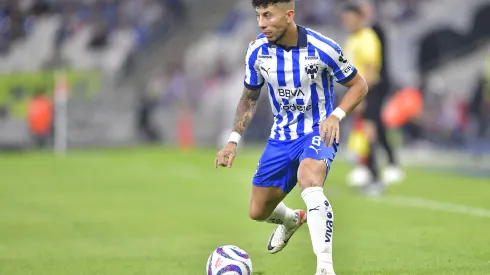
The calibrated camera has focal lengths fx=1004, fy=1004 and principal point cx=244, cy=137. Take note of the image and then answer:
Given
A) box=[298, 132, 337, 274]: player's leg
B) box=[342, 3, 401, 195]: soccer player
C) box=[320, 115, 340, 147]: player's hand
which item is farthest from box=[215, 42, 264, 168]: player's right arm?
box=[342, 3, 401, 195]: soccer player

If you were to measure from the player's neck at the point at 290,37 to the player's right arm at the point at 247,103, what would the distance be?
0.69 feet

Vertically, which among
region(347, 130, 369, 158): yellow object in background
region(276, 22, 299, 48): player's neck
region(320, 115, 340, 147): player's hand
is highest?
region(276, 22, 299, 48): player's neck

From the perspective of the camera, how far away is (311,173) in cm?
624

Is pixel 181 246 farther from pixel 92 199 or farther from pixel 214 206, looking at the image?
pixel 92 199

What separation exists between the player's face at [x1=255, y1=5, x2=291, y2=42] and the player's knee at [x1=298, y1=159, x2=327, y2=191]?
848 mm

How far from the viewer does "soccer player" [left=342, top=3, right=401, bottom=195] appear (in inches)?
491

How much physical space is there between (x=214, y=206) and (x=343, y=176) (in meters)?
4.54

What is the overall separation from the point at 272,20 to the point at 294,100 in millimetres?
576

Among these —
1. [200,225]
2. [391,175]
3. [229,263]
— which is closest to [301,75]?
[229,263]

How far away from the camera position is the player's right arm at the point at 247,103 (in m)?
6.51

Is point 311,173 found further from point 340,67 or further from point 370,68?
point 370,68

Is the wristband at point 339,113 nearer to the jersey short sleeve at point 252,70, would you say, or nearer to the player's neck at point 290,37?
the player's neck at point 290,37

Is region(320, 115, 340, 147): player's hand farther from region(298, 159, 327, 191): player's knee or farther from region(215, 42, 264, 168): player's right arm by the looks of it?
region(215, 42, 264, 168): player's right arm

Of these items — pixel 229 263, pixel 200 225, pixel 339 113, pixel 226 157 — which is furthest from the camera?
pixel 200 225
